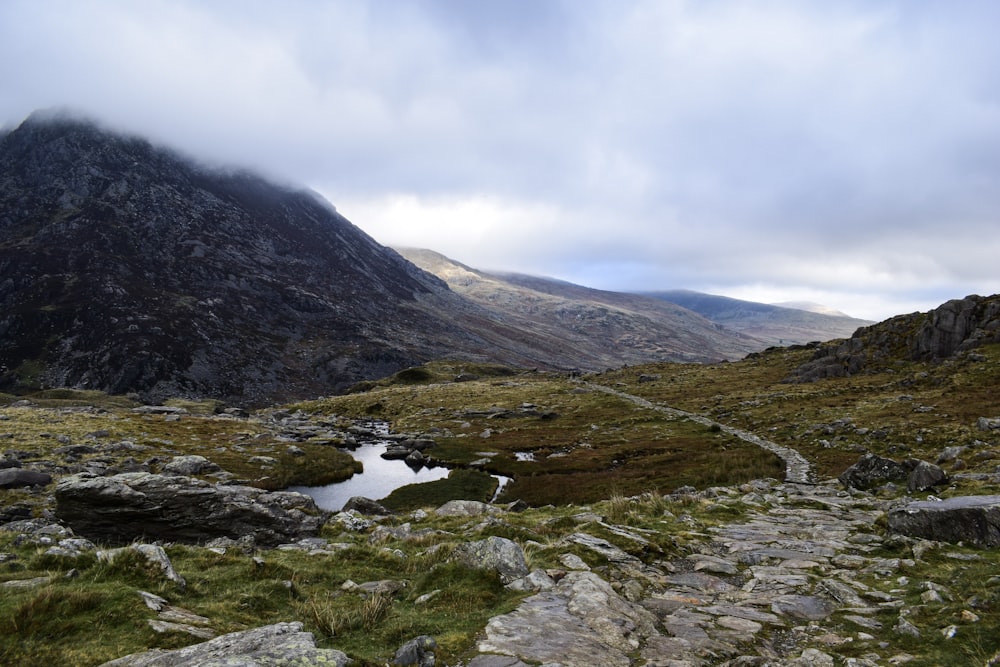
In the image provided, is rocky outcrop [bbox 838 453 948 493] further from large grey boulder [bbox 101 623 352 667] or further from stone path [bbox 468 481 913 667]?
large grey boulder [bbox 101 623 352 667]

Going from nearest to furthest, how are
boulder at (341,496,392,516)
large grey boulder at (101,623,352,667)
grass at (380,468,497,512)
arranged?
large grey boulder at (101,623,352,667) → boulder at (341,496,392,516) → grass at (380,468,497,512)

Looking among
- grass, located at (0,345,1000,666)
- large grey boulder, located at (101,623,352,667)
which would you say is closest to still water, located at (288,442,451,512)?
grass, located at (0,345,1000,666)

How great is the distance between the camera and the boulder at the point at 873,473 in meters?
24.7

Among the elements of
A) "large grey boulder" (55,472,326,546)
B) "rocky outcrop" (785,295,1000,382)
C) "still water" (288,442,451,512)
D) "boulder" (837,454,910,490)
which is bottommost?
"still water" (288,442,451,512)

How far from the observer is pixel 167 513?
63.3 ft

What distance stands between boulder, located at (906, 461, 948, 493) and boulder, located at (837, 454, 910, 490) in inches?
88.7

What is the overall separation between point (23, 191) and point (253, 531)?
25050 centimetres

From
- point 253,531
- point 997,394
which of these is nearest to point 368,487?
point 253,531

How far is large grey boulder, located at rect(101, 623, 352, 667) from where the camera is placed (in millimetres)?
6577

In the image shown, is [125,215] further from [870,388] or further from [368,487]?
[870,388]

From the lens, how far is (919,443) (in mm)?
30688

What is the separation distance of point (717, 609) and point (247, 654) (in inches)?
360

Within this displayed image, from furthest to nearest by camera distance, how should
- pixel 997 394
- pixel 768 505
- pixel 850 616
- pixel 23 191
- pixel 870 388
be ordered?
pixel 23 191 < pixel 870 388 < pixel 997 394 < pixel 768 505 < pixel 850 616

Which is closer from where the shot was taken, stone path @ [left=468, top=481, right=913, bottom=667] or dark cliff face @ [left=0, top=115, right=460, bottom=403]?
stone path @ [left=468, top=481, right=913, bottom=667]
